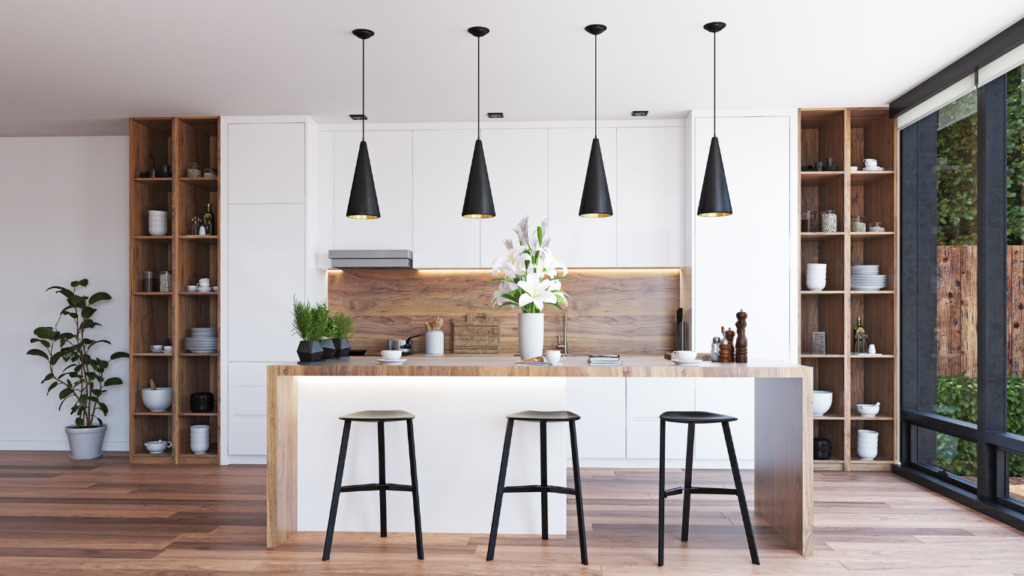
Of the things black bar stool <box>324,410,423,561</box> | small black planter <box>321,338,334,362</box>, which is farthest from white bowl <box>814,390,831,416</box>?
small black planter <box>321,338,334,362</box>

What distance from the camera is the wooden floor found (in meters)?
3.08

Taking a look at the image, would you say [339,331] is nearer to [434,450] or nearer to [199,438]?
[434,450]

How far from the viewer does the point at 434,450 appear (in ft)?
11.5

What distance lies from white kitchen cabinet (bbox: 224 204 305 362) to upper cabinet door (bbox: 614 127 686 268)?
2.59 meters

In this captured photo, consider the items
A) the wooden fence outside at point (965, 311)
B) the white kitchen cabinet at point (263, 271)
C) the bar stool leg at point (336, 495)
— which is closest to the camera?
the bar stool leg at point (336, 495)

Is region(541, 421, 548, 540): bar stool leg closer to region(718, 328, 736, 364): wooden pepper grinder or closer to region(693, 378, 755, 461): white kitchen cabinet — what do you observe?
region(718, 328, 736, 364): wooden pepper grinder

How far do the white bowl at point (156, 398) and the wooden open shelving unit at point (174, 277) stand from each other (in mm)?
62

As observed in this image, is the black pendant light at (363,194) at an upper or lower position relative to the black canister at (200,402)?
upper

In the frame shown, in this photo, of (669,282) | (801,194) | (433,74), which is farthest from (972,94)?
(433,74)

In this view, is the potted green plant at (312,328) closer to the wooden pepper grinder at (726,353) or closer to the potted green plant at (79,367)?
the wooden pepper grinder at (726,353)

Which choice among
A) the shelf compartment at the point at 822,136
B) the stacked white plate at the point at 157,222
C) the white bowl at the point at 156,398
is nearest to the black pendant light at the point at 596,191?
the shelf compartment at the point at 822,136

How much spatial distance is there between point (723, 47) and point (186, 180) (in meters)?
4.12

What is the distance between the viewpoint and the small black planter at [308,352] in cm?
336

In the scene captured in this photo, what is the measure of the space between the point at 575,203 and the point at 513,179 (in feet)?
1.78
